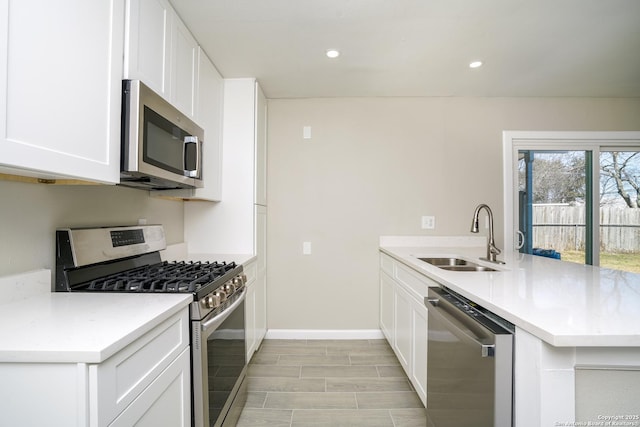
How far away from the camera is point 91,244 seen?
1416 millimetres

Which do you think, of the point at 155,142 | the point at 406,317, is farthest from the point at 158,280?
the point at 406,317

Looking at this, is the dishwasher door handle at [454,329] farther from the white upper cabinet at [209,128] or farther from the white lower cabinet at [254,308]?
the white upper cabinet at [209,128]

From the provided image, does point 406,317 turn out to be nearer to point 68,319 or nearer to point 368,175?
point 368,175

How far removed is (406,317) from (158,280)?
60.8 inches

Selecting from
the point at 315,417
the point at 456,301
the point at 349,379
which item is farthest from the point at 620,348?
the point at 349,379

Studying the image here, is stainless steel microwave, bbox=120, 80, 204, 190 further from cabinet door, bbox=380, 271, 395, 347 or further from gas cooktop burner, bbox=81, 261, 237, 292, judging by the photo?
cabinet door, bbox=380, 271, 395, 347

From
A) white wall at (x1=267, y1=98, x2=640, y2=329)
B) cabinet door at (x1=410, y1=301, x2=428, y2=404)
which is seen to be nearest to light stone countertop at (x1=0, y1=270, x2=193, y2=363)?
cabinet door at (x1=410, y1=301, x2=428, y2=404)

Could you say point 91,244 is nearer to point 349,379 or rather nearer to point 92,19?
point 92,19

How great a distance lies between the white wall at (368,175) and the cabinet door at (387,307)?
0.13 m

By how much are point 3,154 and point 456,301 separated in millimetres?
1559

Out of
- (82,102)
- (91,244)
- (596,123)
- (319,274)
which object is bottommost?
(319,274)

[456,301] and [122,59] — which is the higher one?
[122,59]

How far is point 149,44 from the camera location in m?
1.44

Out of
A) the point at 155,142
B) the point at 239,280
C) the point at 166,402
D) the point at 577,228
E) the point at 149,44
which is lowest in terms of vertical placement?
the point at 166,402
